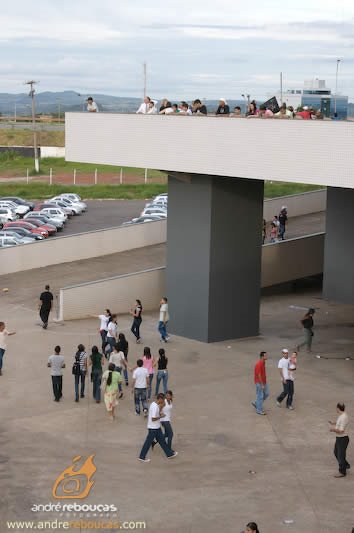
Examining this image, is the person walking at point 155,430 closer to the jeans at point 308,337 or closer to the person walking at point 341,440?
the person walking at point 341,440

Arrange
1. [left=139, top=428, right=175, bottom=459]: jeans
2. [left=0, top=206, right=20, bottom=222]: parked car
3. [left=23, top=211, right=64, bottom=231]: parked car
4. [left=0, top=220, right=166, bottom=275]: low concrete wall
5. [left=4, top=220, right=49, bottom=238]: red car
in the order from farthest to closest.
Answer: [left=0, top=206, right=20, bottom=222]: parked car → [left=23, top=211, right=64, bottom=231]: parked car → [left=4, top=220, right=49, bottom=238]: red car → [left=0, top=220, right=166, bottom=275]: low concrete wall → [left=139, top=428, right=175, bottom=459]: jeans

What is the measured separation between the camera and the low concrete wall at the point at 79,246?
36781 millimetres

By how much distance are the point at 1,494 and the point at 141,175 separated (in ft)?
250

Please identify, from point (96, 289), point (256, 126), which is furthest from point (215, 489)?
point (96, 289)

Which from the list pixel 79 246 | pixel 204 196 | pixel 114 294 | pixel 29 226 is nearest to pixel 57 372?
pixel 204 196

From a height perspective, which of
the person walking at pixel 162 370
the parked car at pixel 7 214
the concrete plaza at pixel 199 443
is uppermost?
the person walking at pixel 162 370

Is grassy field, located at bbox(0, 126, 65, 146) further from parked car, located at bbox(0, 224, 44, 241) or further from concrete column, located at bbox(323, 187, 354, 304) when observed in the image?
concrete column, located at bbox(323, 187, 354, 304)

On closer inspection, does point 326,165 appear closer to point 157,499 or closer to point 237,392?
point 237,392

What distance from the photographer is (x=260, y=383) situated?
19.7 metres

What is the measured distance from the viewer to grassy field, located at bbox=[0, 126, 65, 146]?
130375 mm

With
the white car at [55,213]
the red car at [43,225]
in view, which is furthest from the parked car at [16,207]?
the red car at [43,225]

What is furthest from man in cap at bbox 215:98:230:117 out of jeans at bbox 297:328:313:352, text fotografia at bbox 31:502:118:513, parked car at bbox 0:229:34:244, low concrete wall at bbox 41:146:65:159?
low concrete wall at bbox 41:146:65:159

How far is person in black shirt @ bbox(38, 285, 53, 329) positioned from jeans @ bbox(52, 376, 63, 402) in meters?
6.57

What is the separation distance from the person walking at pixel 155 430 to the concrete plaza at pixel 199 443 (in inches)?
9.9
